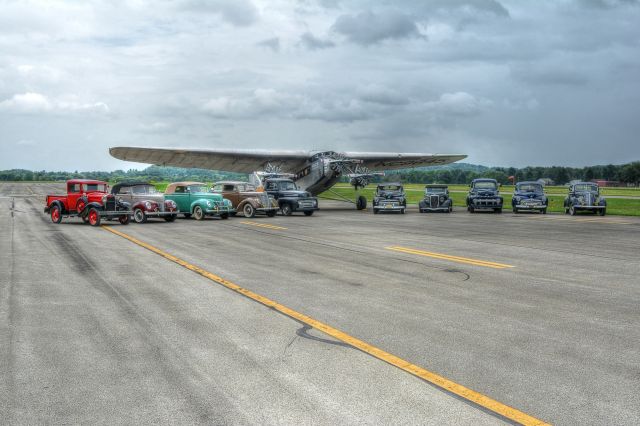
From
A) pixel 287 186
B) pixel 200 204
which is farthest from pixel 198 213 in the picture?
pixel 287 186

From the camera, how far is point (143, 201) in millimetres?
23375

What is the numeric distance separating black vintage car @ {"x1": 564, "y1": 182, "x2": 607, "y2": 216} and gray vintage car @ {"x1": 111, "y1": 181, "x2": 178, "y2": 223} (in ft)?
66.5

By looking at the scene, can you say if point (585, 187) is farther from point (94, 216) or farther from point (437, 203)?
point (94, 216)

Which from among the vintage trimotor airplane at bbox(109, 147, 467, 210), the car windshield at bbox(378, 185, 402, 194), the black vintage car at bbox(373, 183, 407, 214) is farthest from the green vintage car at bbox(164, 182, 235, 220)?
the car windshield at bbox(378, 185, 402, 194)

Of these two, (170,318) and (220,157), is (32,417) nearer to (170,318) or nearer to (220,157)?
(170,318)

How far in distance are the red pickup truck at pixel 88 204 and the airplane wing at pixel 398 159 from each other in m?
17.6

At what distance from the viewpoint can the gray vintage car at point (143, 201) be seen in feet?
76.2

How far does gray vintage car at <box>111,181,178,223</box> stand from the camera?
23.2 meters

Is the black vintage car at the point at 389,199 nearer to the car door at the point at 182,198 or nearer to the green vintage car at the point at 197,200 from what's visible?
the green vintage car at the point at 197,200

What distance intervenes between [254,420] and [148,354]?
1860 mm

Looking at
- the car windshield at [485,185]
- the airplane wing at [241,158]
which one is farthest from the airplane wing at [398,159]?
the car windshield at [485,185]

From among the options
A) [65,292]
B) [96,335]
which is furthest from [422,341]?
[65,292]

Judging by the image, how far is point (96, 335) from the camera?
5.90 m

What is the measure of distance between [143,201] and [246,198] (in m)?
5.41
